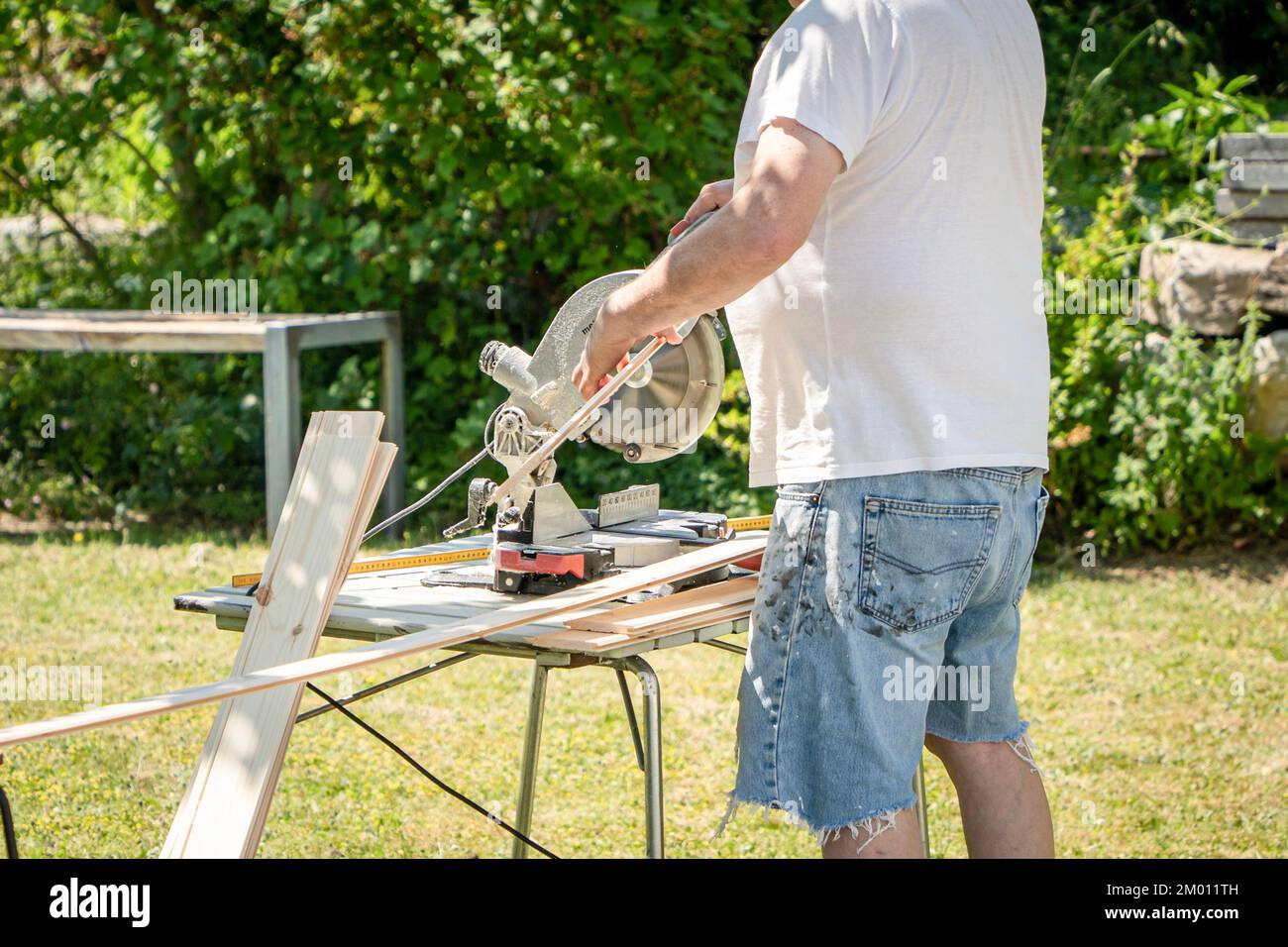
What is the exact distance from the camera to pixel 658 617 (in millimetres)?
2412

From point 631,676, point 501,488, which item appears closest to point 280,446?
point 631,676

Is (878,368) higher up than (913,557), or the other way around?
(878,368)

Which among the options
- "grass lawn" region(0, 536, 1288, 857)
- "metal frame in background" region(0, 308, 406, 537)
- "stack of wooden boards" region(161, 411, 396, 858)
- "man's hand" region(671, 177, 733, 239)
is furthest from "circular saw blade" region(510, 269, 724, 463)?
"metal frame in background" region(0, 308, 406, 537)

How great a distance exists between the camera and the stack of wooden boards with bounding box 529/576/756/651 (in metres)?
2.29

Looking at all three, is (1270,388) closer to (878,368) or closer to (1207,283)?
(1207,283)

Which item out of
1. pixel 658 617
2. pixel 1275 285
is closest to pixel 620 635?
pixel 658 617

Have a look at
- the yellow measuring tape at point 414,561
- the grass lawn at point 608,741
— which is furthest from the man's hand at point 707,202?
the grass lawn at point 608,741

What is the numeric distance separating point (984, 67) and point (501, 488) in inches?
43.9

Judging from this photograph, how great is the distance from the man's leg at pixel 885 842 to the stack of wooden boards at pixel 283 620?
0.86m

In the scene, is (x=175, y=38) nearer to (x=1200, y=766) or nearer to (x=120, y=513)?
(x=120, y=513)

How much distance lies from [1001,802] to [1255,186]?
5.03m

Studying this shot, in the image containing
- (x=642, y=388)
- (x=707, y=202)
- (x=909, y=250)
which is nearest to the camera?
(x=909, y=250)

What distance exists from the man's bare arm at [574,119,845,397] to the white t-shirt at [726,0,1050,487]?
Result: 5 cm

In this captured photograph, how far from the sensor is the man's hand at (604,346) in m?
2.36
